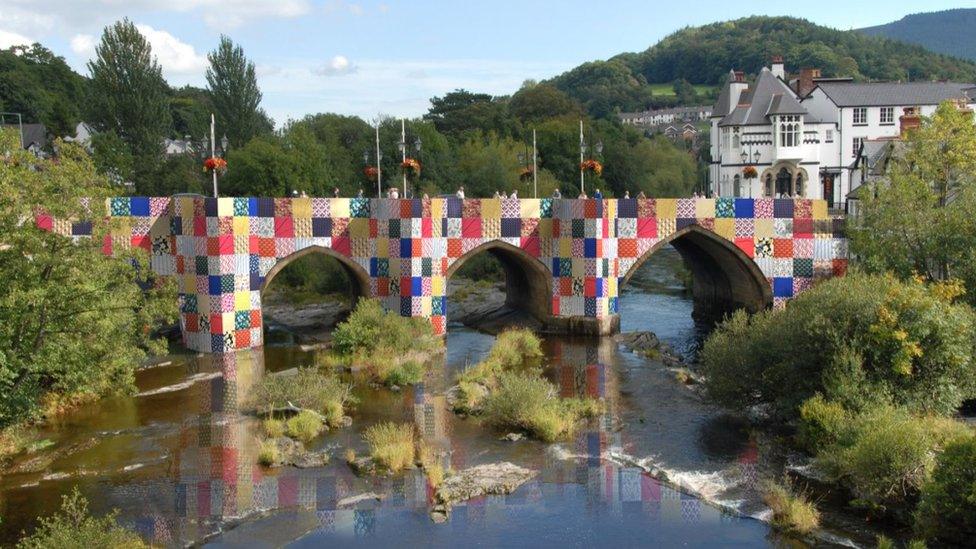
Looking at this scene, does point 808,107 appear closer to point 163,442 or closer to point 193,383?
point 193,383

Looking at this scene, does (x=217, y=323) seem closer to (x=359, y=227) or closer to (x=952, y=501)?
(x=359, y=227)

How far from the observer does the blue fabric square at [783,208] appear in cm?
3312

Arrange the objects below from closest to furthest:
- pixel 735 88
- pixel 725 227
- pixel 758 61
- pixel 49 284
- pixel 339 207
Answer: pixel 49 284 < pixel 339 207 < pixel 725 227 < pixel 735 88 < pixel 758 61

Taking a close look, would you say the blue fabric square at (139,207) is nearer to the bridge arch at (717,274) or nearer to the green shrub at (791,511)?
the bridge arch at (717,274)

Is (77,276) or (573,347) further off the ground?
(77,276)

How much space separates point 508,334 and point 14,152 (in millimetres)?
16624

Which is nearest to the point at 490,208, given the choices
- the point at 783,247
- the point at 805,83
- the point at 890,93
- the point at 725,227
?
the point at 725,227

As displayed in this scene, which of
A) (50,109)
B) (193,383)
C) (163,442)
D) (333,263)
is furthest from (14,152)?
(50,109)

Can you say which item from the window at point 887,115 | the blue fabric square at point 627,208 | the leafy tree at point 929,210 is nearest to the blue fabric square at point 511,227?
the blue fabric square at point 627,208

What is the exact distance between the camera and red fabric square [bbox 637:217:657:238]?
3341 centimetres

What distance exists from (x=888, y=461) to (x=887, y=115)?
48.4m

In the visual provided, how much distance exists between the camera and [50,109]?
82.4m

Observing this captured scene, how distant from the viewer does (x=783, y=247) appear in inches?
A: 1310

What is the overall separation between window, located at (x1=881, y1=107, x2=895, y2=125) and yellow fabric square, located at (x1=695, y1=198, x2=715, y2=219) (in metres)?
31.5
